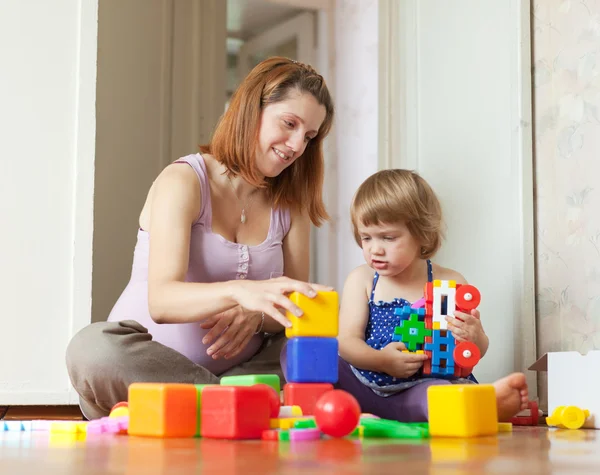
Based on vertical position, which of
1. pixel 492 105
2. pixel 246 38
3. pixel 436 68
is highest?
pixel 246 38

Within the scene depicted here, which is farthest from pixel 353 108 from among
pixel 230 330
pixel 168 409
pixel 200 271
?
pixel 168 409

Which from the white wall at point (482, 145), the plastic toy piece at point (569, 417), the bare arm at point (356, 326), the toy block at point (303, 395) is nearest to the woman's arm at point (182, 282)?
the toy block at point (303, 395)

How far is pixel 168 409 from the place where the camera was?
41.2 inches

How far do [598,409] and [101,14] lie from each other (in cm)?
226

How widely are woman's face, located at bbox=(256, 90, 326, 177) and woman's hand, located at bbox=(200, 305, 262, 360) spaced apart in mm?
334

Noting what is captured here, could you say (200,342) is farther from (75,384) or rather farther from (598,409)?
(598,409)

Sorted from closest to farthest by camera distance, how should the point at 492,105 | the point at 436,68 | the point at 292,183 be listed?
1. the point at 292,183
2. the point at 492,105
3. the point at 436,68

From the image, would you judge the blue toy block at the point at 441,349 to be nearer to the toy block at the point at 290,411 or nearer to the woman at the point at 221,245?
the woman at the point at 221,245

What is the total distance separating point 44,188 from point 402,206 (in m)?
0.87

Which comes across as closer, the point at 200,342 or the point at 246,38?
the point at 200,342

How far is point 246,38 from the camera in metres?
4.08

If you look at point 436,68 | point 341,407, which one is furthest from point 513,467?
point 436,68

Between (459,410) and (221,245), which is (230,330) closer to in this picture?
(221,245)

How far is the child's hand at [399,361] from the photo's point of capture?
159 centimetres
